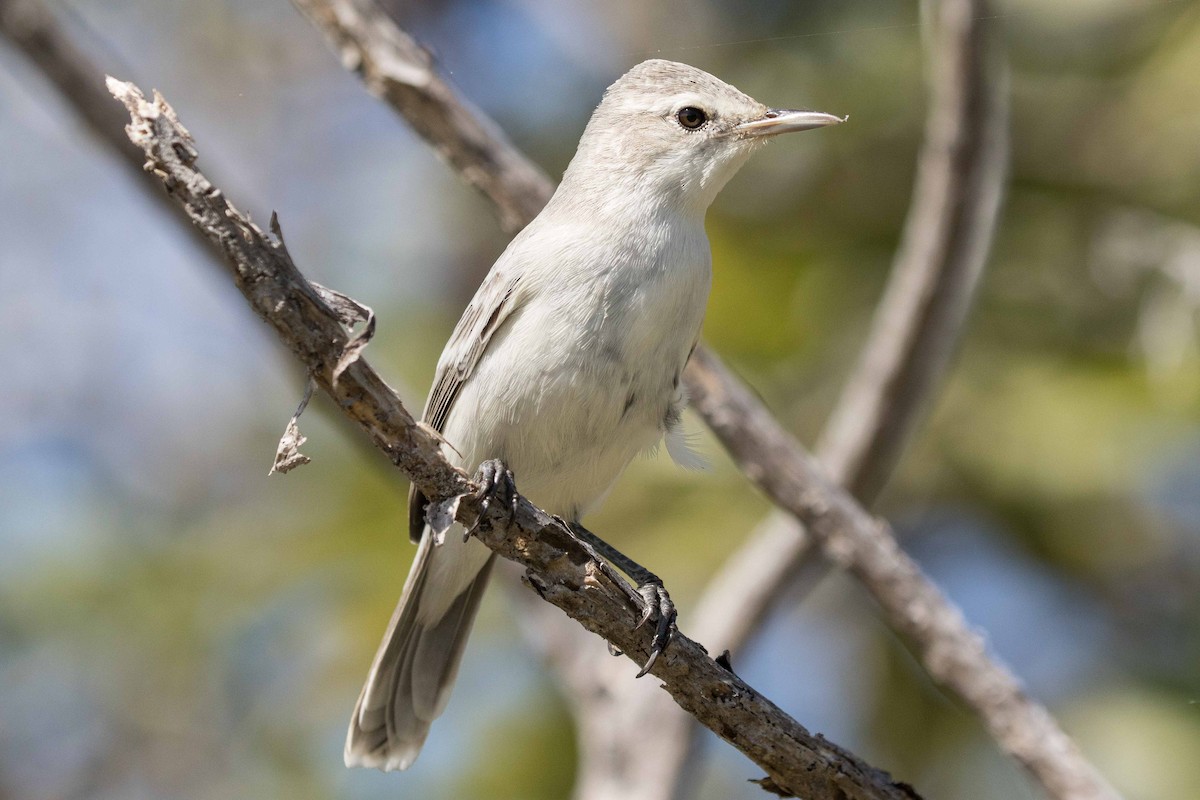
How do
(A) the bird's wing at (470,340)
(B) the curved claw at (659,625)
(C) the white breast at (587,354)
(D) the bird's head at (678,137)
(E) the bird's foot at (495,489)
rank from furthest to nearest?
(D) the bird's head at (678,137)
(A) the bird's wing at (470,340)
(C) the white breast at (587,354)
(B) the curved claw at (659,625)
(E) the bird's foot at (495,489)

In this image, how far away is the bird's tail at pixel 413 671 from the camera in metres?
4.10

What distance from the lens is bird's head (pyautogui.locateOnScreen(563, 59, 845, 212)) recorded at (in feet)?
12.1

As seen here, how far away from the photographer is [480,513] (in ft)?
9.06

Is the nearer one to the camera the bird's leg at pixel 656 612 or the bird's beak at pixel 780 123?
the bird's leg at pixel 656 612

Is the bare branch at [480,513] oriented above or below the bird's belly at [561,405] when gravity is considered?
below

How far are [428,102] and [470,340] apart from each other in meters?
1.32

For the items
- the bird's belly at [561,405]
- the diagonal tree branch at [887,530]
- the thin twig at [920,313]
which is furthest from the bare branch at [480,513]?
the thin twig at [920,313]

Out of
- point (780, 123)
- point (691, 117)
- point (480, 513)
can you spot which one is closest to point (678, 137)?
point (691, 117)

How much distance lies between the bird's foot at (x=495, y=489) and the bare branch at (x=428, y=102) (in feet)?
6.12

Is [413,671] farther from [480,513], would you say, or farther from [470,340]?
[480,513]

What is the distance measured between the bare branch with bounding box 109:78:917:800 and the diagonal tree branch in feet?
5.14

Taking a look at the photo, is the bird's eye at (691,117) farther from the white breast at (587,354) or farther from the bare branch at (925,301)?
the bare branch at (925,301)

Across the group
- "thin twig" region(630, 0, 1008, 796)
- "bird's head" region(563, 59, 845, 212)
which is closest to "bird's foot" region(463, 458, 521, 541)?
"bird's head" region(563, 59, 845, 212)

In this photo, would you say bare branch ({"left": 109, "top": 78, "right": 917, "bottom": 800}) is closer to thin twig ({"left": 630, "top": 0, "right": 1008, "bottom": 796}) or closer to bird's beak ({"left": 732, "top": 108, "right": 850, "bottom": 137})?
bird's beak ({"left": 732, "top": 108, "right": 850, "bottom": 137})
